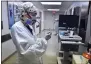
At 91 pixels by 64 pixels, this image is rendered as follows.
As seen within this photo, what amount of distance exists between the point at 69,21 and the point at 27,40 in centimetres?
203

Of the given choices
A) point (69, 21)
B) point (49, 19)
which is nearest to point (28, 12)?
point (69, 21)

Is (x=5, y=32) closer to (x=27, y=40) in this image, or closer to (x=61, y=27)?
(x=61, y=27)

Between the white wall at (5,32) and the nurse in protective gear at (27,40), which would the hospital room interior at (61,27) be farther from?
the nurse in protective gear at (27,40)

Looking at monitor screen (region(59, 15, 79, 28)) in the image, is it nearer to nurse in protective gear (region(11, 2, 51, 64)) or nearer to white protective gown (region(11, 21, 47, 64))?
nurse in protective gear (region(11, 2, 51, 64))

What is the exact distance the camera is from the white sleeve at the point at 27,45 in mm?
1328

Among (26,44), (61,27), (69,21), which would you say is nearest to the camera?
(26,44)

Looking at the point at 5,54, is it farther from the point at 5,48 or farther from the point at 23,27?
the point at 23,27

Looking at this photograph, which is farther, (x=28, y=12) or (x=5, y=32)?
Result: (x=5, y=32)

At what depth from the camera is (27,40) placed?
1429mm

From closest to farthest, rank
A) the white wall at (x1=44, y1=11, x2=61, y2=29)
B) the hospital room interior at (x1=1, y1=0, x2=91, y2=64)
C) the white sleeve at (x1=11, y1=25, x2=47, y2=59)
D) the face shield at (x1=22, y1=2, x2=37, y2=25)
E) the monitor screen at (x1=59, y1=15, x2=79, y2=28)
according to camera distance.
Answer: the white sleeve at (x1=11, y1=25, x2=47, y2=59)
the face shield at (x1=22, y1=2, x2=37, y2=25)
the hospital room interior at (x1=1, y1=0, x2=91, y2=64)
the monitor screen at (x1=59, y1=15, x2=79, y2=28)
the white wall at (x1=44, y1=11, x2=61, y2=29)

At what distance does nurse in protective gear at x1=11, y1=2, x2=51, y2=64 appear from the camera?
4.42 ft

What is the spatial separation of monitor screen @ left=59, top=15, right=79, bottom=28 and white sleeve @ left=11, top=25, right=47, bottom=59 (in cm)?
194

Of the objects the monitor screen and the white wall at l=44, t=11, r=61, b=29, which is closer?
the monitor screen

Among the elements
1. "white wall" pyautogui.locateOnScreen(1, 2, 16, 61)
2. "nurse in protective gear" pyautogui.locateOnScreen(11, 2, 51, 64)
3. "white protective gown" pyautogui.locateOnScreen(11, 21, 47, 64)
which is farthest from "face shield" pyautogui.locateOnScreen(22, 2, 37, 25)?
→ "white wall" pyautogui.locateOnScreen(1, 2, 16, 61)
